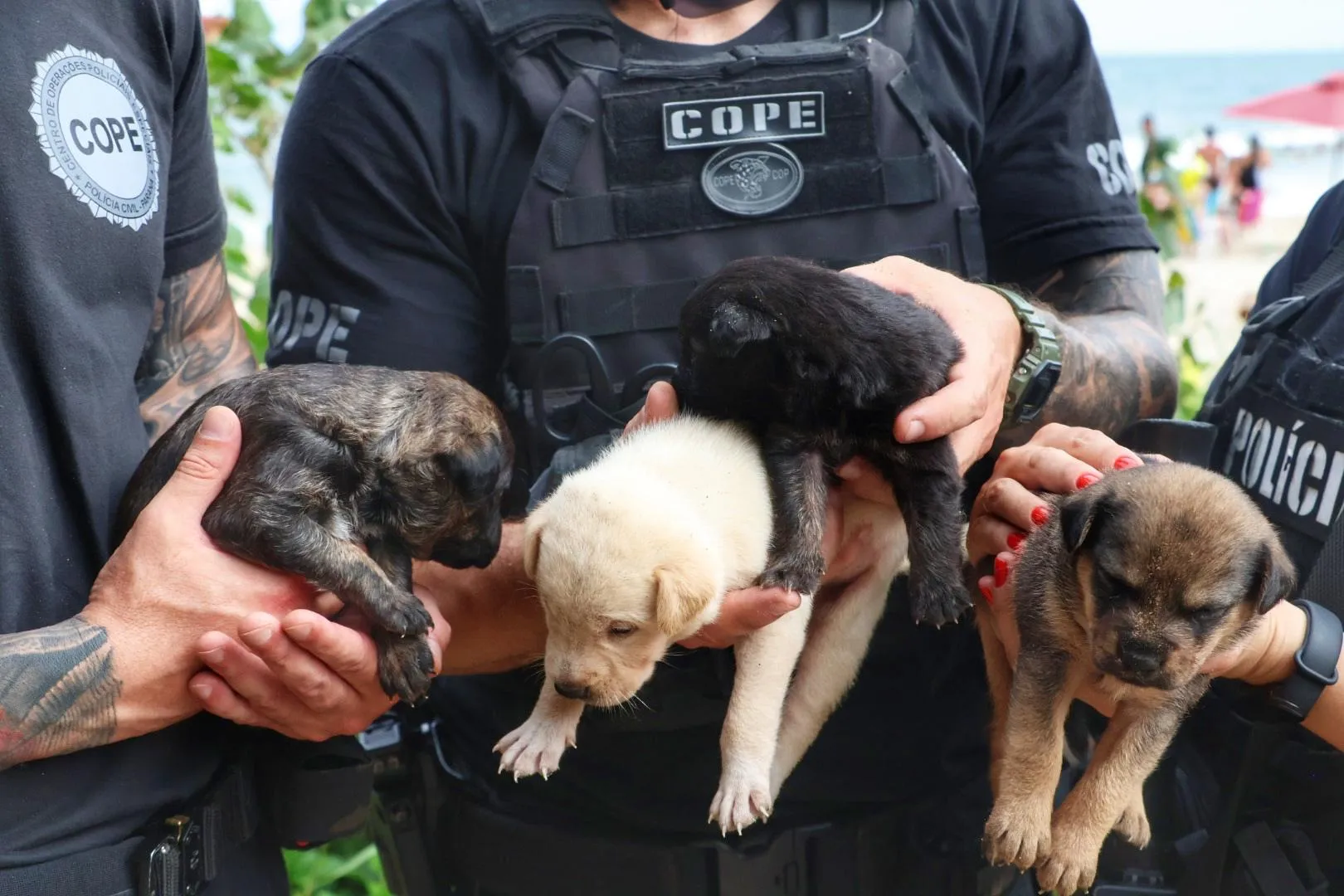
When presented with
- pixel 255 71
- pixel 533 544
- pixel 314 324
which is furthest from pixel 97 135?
pixel 255 71

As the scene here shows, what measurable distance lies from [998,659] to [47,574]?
2.39m

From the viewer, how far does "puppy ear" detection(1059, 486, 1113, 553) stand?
2.72 m

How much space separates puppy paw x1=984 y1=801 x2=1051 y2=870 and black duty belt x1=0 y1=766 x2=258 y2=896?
5.95ft

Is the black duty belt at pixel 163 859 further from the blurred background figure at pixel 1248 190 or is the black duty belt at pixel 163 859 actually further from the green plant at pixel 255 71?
the blurred background figure at pixel 1248 190

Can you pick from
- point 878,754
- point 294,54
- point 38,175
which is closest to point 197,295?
point 38,175

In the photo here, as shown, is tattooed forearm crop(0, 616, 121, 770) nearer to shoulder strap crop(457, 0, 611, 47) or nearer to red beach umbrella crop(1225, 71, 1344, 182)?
shoulder strap crop(457, 0, 611, 47)

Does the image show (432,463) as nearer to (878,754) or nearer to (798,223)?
(798,223)

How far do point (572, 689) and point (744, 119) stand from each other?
5.64 feet

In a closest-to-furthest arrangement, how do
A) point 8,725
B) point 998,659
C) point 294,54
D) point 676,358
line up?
1. point 8,725
2. point 998,659
3. point 676,358
4. point 294,54

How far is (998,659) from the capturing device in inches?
132

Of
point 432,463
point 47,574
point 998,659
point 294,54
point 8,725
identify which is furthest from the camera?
point 294,54

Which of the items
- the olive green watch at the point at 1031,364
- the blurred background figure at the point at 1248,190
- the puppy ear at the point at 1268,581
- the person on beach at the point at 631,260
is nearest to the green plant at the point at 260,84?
the person on beach at the point at 631,260

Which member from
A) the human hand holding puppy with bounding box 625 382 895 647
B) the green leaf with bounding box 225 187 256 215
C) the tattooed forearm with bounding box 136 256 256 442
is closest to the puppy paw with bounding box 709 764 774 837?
the human hand holding puppy with bounding box 625 382 895 647

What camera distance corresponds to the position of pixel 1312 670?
2889 mm
